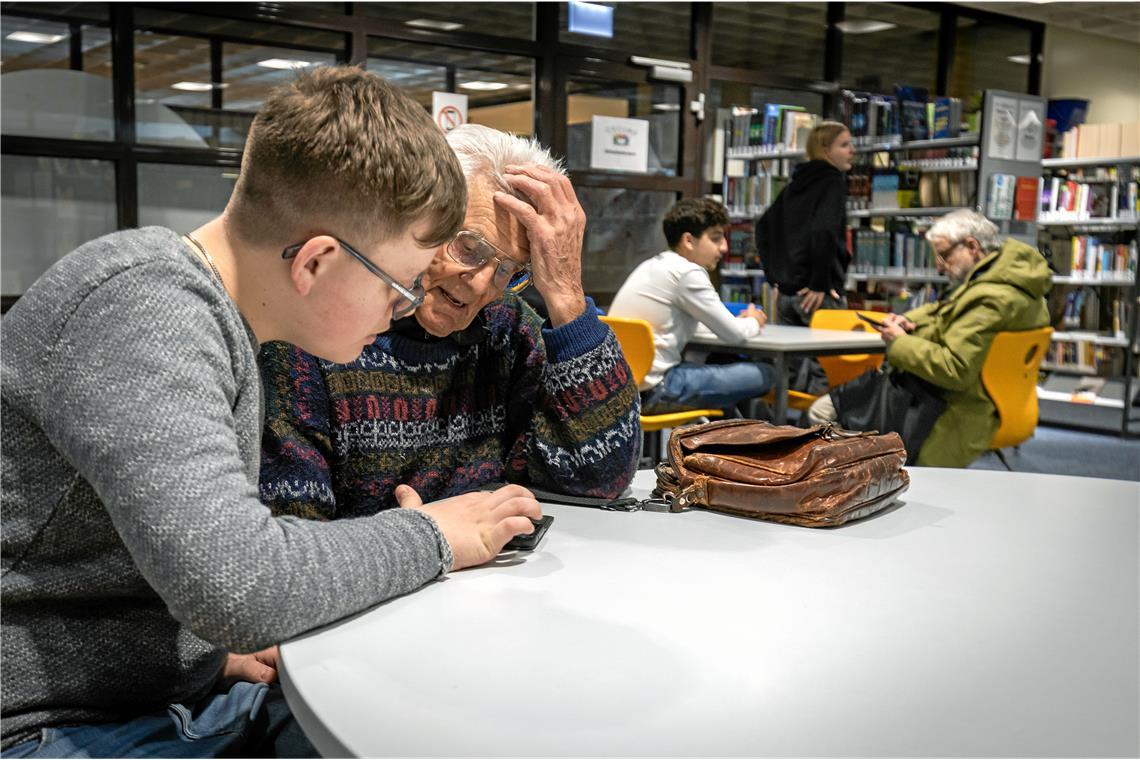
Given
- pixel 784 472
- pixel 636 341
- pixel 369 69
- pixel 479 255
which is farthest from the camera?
pixel 636 341

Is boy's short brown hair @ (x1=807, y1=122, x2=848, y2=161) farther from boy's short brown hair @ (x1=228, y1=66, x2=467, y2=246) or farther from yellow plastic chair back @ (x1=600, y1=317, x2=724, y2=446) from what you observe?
boy's short brown hair @ (x1=228, y1=66, x2=467, y2=246)

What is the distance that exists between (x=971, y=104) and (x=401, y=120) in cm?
797

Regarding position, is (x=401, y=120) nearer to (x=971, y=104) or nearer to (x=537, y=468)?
(x=537, y=468)

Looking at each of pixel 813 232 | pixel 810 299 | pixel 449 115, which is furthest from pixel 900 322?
pixel 449 115

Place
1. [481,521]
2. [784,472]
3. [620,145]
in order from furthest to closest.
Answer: [620,145]
[784,472]
[481,521]

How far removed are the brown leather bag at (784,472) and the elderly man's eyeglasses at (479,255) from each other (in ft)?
1.11

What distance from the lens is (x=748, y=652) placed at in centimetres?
81

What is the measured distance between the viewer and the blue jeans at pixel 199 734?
0.84 meters

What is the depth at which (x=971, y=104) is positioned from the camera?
309 inches

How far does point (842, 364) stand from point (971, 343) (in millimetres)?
1089

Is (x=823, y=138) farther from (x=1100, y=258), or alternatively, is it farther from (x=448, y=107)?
(x=1100, y=258)

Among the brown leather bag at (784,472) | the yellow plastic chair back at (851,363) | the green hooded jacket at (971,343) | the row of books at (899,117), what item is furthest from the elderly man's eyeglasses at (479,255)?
the row of books at (899,117)

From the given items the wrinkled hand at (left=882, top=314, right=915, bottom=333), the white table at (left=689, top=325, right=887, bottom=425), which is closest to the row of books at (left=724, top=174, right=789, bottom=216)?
the white table at (left=689, top=325, right=887, bottom=425)

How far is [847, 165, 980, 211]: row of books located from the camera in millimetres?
7414
